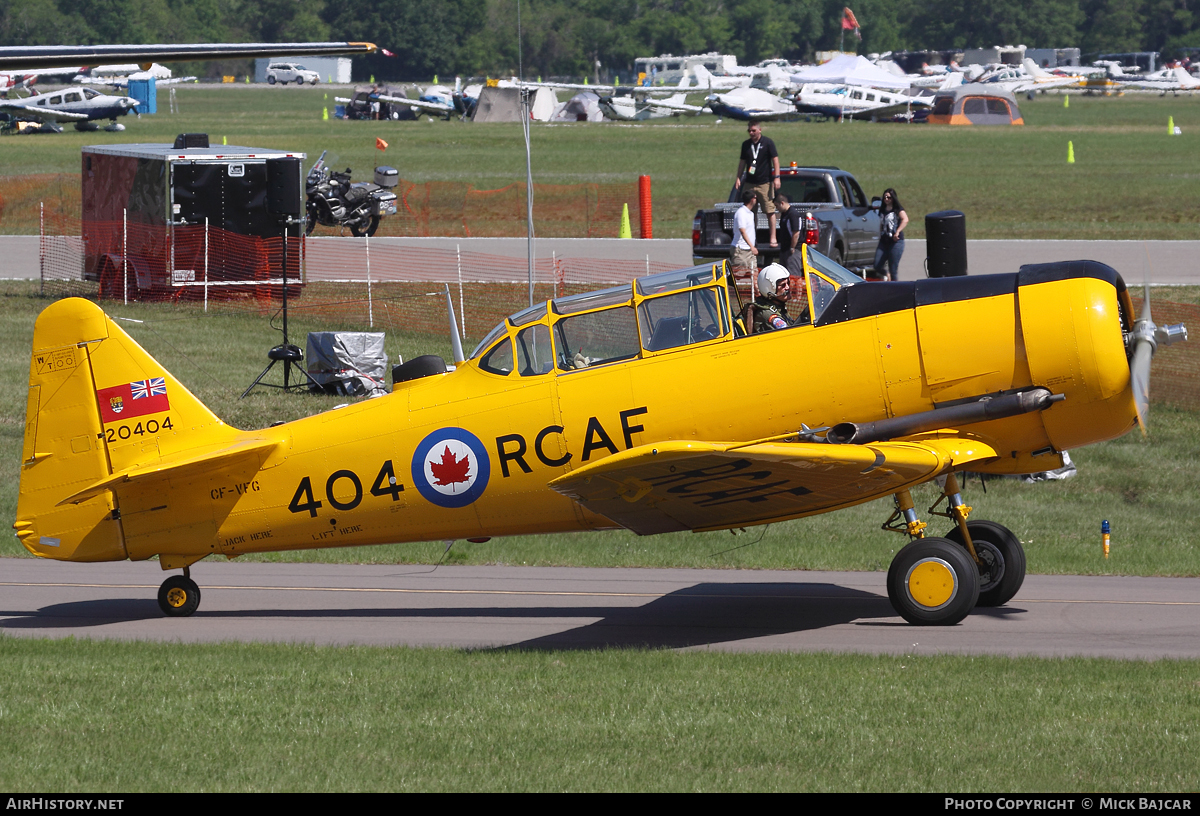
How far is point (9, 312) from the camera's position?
969 inches

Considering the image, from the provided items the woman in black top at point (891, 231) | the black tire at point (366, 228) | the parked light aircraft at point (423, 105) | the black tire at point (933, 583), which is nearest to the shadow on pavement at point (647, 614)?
the black tire at point (933, 583)

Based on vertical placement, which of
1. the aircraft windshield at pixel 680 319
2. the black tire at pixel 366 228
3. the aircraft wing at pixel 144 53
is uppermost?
the aircraft wing at pixel 144 53

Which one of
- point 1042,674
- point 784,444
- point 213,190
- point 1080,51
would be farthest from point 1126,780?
point 1080,51

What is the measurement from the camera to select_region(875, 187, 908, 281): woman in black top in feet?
72.9

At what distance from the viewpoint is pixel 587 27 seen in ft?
475

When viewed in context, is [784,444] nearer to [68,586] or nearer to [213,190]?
[68,586]

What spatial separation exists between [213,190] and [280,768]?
778 inches

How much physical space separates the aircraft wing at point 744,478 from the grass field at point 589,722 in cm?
107

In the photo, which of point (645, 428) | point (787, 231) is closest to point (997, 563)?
point (645, 428)

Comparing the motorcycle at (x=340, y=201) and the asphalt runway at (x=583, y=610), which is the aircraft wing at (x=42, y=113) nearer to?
the motorcycle at (x=340, y=201)

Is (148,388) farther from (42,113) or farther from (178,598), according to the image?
(42,113)

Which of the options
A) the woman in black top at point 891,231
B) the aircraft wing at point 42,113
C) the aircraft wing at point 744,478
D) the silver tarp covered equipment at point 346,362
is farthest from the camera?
the aircraft wing at point 42,113

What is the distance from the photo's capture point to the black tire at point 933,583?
31.8 ft

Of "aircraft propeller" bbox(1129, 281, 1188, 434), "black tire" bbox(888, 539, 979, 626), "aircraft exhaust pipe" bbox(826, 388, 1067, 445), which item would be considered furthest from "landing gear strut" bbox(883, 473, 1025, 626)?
"aircraft propeller" bbox(1129, 281, 1188, 434)
